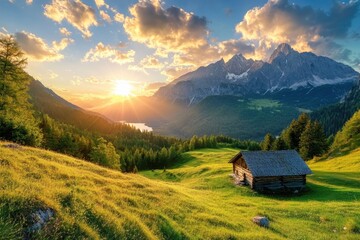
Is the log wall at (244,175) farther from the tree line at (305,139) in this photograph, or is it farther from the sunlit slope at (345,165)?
the tree line at (305,139)

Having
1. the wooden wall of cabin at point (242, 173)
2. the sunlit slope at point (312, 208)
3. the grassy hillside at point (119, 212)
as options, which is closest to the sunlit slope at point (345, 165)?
the sunlit slope at point (312, 208)

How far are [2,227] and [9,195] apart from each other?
2540 mm

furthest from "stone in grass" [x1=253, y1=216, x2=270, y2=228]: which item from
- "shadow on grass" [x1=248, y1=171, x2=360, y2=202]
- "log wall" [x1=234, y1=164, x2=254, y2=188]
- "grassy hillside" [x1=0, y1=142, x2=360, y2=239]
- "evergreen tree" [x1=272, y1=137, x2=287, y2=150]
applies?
"evergreen tree" [x1=272, y1=137, x2=287, y2=150]

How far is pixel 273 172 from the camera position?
49.2 meters

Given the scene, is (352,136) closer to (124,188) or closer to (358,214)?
(358,214)

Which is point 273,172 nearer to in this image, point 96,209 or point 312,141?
point 96,209

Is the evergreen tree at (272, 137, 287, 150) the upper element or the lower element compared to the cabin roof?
upper

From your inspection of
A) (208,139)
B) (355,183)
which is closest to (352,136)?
(355,183)

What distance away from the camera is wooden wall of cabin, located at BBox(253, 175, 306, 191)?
4866cm

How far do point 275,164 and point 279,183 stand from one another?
363 cm

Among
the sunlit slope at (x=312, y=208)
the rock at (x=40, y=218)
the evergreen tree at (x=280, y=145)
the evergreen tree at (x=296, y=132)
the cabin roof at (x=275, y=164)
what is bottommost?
the sunlit slope at (x=312, y=208)

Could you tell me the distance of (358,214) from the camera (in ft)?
94.9

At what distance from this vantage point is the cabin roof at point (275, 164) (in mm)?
49013

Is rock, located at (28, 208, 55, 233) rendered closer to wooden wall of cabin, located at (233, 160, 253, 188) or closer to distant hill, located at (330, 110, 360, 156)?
wooden wall of cabin, located at (233, 160, 253, 188)
